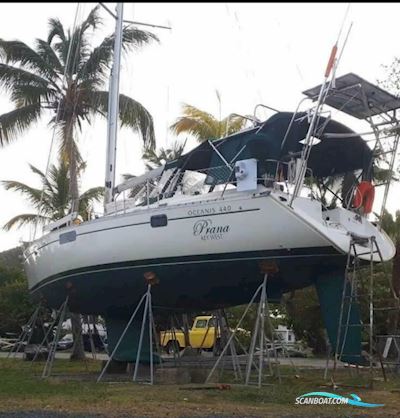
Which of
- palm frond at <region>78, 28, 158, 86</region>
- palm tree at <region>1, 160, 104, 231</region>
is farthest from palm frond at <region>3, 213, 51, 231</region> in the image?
palm frond at <region>78, 28, 158, 86</region>

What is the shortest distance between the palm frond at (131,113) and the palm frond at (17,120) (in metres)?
2.02

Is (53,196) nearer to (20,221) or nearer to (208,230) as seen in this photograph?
(20,221)

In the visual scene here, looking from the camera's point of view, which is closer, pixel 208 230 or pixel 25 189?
pixel 208 230

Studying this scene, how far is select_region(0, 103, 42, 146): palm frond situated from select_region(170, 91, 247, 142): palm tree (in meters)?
5.11

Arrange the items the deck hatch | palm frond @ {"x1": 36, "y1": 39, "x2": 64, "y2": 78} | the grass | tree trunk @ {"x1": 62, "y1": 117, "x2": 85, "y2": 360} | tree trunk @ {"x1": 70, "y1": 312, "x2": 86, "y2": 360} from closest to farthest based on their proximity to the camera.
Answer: the grass < the deck hatch < tree trunk @ {"x1": 70, "y1": 312, "x2": 86, "y2": 360} < tree trunk @ {"x1": 62, "y1": 117, "x2": 85, "y2": 360} < palm frond @ {"x1": 36, "y1": 39, "x2": 64, "y2": 78}

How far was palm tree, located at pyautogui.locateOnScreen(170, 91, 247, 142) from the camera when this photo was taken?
77.2 feet

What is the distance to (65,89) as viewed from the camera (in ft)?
73.4

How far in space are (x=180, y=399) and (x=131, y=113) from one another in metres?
14.6

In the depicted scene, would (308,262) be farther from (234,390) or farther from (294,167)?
(234,390)

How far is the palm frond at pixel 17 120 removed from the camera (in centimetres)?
2203

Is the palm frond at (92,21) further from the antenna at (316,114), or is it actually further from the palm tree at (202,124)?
the antenna at (316,114)

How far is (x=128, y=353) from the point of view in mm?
13461

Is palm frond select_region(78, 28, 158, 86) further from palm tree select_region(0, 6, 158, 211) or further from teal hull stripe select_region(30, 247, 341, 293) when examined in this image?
teal hull stripe select_region(30, 247, 341, 293)

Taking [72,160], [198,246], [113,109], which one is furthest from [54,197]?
[198,246]
